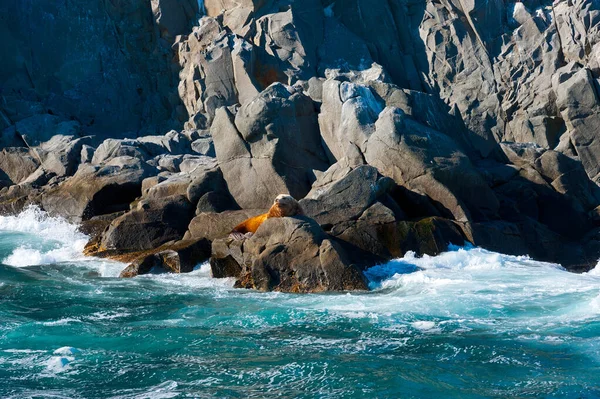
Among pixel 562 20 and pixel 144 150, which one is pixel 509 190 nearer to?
pixel 144 150

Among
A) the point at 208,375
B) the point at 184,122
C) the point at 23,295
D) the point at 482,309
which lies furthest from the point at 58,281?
the point at 184,122

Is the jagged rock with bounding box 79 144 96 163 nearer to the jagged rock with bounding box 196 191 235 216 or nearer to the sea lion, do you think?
the jagged rock with bounding box 196 191 235 216

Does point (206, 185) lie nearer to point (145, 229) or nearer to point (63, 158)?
point (145, 229)

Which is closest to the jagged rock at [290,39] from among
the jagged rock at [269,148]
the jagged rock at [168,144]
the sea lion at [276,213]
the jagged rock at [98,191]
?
the jagged rock at [168,144]

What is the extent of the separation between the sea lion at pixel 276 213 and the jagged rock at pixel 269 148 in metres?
2.68

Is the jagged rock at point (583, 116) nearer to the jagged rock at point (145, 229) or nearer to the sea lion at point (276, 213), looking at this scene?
the jagged rock at point (145, 229)

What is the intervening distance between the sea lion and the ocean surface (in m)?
1.14

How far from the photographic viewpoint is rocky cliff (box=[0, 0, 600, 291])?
658 inches

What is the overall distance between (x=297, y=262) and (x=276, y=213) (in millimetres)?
2108

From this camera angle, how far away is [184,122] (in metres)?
39.2

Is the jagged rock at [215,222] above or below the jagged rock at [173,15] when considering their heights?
below

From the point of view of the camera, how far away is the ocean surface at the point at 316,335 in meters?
8.43

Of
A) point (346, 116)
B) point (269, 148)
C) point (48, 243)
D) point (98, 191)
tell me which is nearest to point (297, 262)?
point (269, 148)

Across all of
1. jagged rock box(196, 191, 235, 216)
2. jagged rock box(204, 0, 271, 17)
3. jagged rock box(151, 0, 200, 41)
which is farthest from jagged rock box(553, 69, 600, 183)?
jagged rock box(151, 0, 200, 41)
